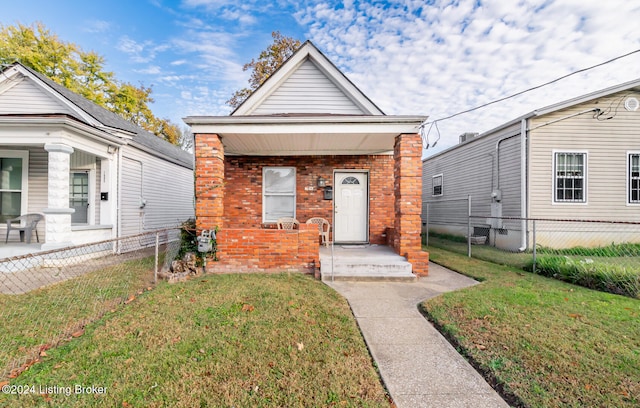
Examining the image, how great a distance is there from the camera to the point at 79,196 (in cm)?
856

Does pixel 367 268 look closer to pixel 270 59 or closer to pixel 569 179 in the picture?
pixel 569 179

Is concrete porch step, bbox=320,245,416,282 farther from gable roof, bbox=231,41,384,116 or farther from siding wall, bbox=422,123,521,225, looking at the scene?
siding wall, bbox=422,123,521,225

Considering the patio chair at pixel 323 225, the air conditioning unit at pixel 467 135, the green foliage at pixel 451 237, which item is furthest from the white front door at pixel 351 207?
the air conditioning unit at pixel 467 135

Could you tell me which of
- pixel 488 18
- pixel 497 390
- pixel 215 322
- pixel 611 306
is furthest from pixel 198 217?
pixel 488 18

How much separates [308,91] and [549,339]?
319 inches

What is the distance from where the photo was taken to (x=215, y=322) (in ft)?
11.4

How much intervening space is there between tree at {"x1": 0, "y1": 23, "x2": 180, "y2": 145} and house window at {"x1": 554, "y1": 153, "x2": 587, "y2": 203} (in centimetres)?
2642

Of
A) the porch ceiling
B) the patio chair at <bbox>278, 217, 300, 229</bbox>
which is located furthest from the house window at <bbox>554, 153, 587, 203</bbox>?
the patio chair at <bbox>278, 217, 300, 229</bbox>

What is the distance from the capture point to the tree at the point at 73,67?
16.5 m

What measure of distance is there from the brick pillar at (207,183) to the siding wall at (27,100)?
18.1ft

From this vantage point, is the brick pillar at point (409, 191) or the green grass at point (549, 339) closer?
the green grass at point (549, 339)

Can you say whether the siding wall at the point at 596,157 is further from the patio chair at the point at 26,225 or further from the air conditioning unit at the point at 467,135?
the patio chair at the point at 26,225

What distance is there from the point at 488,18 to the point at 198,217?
1007 centimetres

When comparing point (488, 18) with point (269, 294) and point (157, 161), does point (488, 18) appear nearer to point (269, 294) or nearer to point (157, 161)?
point (269, 294)
